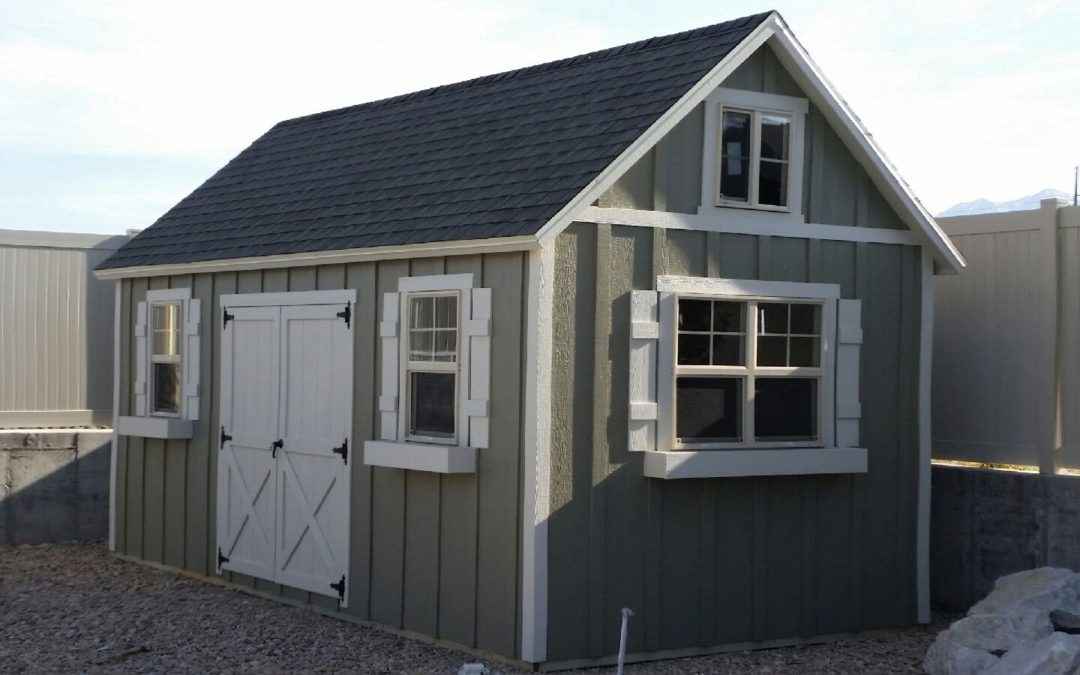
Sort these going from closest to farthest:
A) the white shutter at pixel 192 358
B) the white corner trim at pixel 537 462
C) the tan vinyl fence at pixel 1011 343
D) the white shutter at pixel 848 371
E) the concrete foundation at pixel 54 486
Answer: the white corner trim at pixel 537 462 < the white shutter at pixel 848 371 < the tan vinyl fence at pixel 1011 343 < the white shutter at pixel 192 358 < the concrete foundation at pixel 54 486

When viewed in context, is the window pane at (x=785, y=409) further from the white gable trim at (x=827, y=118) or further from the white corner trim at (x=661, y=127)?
the white corner trim at (x=661, y=127)

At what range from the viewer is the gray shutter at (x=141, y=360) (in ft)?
44.4

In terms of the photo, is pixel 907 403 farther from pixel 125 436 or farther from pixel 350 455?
pixel 125 436

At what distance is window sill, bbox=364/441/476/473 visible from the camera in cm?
945

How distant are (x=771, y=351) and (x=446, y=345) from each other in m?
2.28

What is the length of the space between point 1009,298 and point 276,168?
692 cm

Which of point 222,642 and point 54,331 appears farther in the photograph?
point 54,331

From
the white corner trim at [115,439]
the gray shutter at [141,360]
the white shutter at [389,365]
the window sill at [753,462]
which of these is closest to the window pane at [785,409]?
the window sill at [753,462]

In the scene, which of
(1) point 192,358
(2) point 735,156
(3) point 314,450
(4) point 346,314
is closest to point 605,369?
(2) point 735,156

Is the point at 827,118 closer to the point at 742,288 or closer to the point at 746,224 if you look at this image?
the point at 746,224

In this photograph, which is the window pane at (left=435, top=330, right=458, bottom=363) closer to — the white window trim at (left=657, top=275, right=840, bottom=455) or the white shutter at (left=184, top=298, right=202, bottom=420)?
the white window trim at (left=657, top=275, right=840, bottom=455)

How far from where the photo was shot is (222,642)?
1004 centimetres

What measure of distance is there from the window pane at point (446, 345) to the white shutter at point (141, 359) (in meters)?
4.66

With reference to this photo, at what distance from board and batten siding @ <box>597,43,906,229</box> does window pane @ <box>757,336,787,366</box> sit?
961 millimetres
